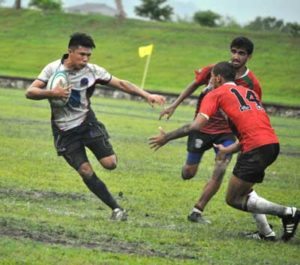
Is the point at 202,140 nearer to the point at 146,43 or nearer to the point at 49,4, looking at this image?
the point at 146,43

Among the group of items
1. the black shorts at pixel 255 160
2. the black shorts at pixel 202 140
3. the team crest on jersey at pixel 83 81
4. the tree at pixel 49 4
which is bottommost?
the tree at pixel 49 4

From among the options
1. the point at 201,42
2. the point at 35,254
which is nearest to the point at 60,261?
the point at 35,254

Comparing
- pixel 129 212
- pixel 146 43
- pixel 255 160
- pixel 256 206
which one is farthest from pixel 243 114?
pixel 146 43

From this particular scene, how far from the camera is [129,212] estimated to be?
11859 mm

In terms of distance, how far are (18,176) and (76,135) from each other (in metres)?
3.57

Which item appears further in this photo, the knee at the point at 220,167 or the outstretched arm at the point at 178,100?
the outstretched arm at the point at 178,100

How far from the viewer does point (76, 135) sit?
36.4 ft

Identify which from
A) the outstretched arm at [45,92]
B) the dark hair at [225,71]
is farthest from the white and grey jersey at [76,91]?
the dark hair at [225,71]

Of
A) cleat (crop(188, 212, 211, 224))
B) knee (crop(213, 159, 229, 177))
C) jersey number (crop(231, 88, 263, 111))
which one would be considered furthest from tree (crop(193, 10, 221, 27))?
jersey number (crop(231, 88, 263, 111))

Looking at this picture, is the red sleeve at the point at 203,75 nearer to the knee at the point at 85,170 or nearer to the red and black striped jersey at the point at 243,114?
the red and black striped jersey at the point at 243,114

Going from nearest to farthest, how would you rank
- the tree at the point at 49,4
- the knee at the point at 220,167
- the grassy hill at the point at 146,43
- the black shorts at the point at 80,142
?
the black shorts at the point at 80,142 → the knee at the point at 220,167 → the grassy hill at the point at 146,43 → the tree at the point at 49,4

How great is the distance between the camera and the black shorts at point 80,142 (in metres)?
11.1

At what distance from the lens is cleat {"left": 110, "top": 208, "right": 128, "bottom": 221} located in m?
10.9

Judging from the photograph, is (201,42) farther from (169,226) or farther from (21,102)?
(169,226)
